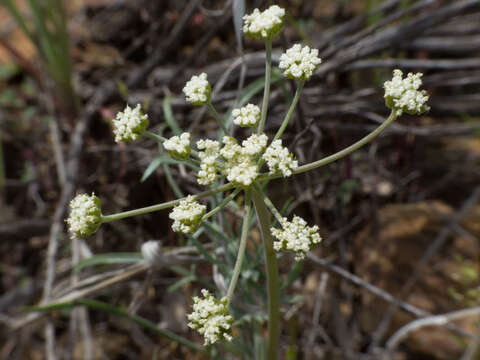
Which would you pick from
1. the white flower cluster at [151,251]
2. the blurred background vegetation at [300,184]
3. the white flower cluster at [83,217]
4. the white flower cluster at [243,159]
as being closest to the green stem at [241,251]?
the white flower cluster at [243,159]

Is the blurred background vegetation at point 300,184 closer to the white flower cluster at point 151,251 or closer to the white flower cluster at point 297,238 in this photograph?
the white flower cluster at point 151,251

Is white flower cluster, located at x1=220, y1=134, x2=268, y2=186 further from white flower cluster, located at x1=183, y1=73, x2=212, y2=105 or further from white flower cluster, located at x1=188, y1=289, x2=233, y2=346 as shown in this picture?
white flower cluster, located at x1=188, y1=289, x2=233, y2=346

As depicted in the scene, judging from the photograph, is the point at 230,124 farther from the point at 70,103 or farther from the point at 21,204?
the point at 21,204

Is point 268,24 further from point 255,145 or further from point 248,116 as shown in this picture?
point 255,145

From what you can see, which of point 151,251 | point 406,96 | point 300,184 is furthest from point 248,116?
point 300,184

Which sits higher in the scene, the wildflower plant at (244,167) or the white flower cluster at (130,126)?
the white flower cluster at (130,126)

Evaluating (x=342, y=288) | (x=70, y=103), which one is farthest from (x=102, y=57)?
(x=342, y=288)

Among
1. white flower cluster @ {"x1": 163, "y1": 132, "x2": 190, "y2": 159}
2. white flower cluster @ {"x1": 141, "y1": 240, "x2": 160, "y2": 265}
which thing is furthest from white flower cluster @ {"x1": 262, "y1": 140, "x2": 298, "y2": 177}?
white flower cluster @ {"x1": 141, "y1": 240, "x2": 160, "y2": 265}
